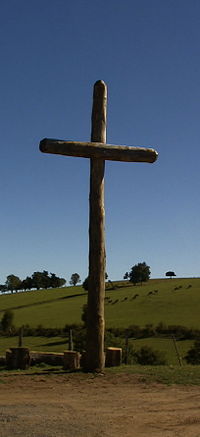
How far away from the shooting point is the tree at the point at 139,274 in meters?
110

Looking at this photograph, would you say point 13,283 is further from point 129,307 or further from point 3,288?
point 129,307

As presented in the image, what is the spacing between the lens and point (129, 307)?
74.5m

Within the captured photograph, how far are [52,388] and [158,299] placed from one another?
70052mm

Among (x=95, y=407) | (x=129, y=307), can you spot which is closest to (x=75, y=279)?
(x=129, y=307)

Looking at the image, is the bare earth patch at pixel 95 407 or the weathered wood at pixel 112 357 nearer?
the bare earth patch at pixel 95 407

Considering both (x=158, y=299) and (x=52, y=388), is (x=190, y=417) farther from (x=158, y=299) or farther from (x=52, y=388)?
(x=158, y=299)

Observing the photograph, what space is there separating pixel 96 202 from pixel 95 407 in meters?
6.18

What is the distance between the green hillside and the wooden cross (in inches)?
1758

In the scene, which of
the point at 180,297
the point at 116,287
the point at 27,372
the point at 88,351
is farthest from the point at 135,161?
the point at 116,287

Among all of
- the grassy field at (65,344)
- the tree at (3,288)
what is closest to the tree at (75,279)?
the tree at (3,288)

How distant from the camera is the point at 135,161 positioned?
578 inches

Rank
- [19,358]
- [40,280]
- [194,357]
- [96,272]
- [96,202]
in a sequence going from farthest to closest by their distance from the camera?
1. [40,280]
2. [194,357]
3. [19,358]
4. [96,202]
5. [96,272]

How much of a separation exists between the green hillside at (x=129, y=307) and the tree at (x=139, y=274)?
7.44 meters

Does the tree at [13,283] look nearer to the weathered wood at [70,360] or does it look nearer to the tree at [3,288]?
the tree at [3,288]
